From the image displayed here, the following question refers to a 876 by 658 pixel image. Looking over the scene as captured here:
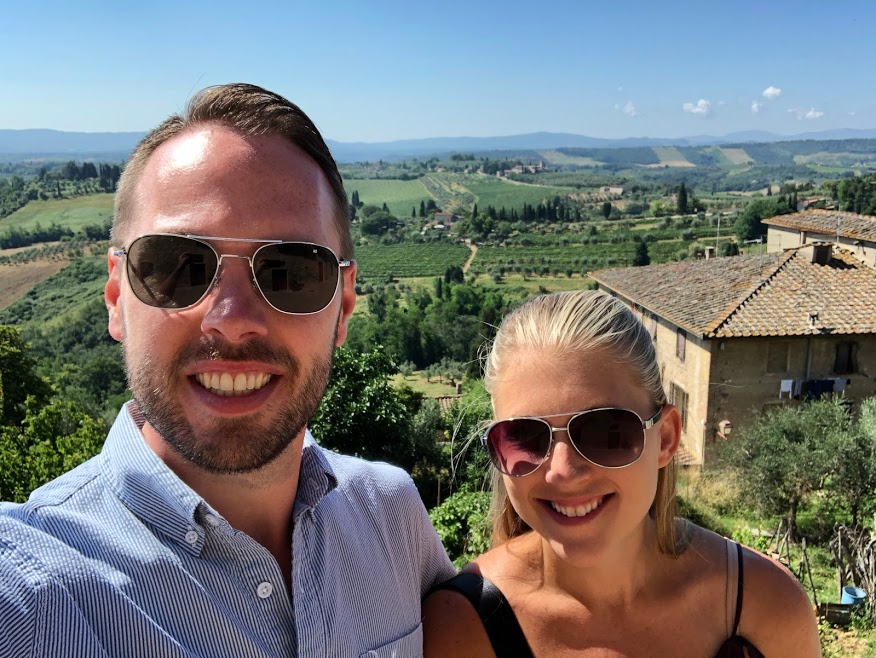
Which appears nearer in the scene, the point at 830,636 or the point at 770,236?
the point at 830,636

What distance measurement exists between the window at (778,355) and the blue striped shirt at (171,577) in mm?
21517

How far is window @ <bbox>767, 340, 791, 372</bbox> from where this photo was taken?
2097cm

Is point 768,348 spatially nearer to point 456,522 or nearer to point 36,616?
point 456,522

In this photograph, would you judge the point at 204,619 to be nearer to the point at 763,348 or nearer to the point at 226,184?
the point at 226,184

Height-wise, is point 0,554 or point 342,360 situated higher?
point 0,554

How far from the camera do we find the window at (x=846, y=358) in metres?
21.3

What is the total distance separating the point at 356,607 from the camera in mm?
2055

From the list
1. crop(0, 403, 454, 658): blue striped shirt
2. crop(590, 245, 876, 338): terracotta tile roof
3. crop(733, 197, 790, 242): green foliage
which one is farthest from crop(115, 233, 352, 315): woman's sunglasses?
crop(733, 197, 790, 242): green foliage

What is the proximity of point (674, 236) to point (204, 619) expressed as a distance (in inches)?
4079

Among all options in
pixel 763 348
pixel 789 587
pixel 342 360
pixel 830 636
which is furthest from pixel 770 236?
pixel 789 587

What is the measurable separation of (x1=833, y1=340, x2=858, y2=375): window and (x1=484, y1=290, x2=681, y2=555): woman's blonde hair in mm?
22041

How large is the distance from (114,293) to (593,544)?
1741mm

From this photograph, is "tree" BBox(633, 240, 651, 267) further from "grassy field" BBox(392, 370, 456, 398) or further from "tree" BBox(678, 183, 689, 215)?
"tree" BBox(678, 183, 689, 215)


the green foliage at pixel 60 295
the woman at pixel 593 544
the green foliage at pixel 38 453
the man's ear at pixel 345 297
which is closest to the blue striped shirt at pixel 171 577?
the woman at pixel 593 544
